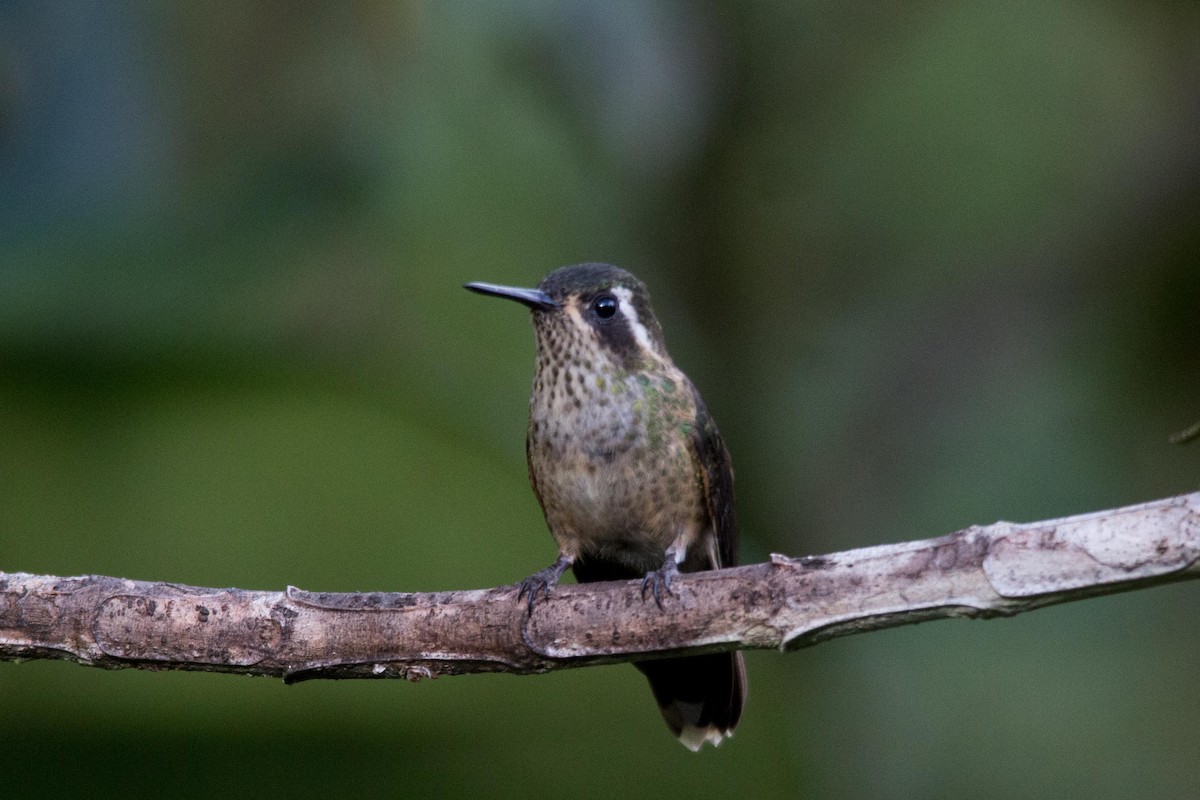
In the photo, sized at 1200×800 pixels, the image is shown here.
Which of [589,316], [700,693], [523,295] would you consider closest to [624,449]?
[589,316]

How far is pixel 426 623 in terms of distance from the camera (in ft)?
8.78

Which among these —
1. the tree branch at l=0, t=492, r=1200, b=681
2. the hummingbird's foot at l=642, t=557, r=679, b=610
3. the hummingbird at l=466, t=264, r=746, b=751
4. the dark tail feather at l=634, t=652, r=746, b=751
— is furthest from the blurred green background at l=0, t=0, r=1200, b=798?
the hummingbird's foot at l=642, t=557, r=679, b=610

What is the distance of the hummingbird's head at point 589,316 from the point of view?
3.41 meters

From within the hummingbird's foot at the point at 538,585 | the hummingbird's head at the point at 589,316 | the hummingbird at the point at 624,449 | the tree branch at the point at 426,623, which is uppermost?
the hummingbird's head at the point at 589,316

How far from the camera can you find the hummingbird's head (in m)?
3.41

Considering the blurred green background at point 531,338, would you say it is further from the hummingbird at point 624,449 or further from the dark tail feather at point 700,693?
the hummingbird at point 624,449

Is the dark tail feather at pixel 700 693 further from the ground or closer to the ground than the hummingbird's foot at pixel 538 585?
closer to the ground

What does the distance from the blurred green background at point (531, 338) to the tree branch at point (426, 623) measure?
62.1 inches

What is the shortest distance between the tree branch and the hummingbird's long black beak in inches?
34.0

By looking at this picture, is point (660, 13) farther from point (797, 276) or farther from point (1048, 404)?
point (1048, 404)

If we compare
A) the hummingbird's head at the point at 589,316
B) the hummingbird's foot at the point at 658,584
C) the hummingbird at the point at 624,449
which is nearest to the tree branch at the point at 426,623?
the hummingbird's foot at the point at 658,584

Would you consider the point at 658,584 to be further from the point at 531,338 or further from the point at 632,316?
the point at 531,338

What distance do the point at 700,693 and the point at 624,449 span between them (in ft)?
2.60

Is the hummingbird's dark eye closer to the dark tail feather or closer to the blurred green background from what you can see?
the dark tail feather
